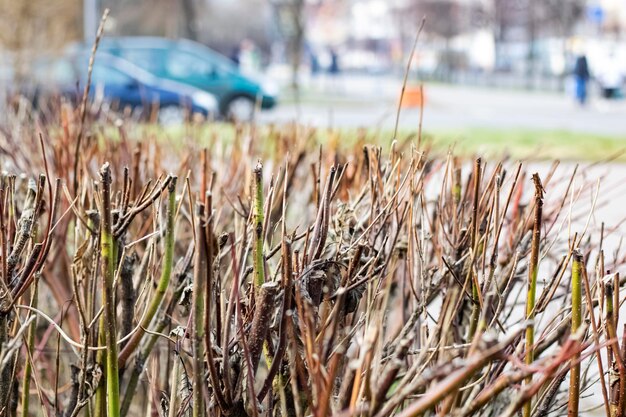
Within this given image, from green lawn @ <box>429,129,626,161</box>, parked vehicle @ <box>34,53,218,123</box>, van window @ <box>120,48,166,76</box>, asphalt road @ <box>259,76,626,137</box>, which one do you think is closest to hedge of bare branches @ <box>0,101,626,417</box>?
green lawn @ <box>429,129,626,161</box>

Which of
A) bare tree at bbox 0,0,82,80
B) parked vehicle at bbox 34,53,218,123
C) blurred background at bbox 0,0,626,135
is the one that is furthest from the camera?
blurred background at bbox 0,0,626,135

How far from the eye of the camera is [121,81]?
19359 millimetres

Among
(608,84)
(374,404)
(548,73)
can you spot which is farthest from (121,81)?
(548,73)

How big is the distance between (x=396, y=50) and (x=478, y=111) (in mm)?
33151

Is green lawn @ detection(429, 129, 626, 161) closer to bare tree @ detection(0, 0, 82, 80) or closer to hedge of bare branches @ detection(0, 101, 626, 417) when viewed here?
bare tree @ detection(0, 0, 82, 80)

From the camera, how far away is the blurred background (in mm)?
19297

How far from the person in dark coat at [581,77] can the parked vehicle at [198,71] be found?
8.92m

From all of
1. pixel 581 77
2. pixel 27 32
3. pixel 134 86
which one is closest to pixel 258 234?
pixel 27 32

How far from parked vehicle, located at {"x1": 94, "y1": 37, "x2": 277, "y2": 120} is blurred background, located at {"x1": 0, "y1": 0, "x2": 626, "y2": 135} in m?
0.34

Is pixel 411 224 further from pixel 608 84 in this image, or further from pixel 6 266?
pixel 608 84

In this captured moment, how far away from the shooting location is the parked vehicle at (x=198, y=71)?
20.5 m

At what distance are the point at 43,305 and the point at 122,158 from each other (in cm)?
92

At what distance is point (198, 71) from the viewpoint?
2116 centimetres

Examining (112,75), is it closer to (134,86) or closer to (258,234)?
(134,86)
